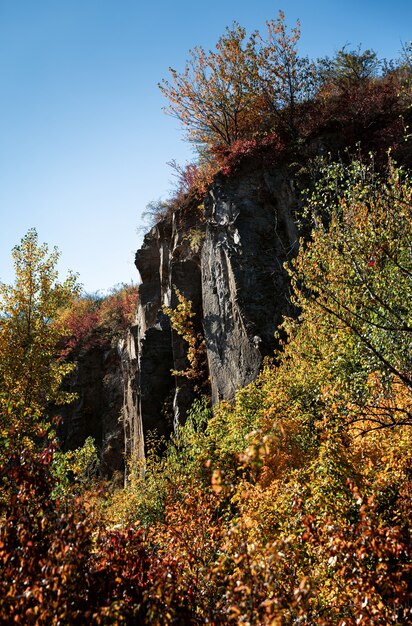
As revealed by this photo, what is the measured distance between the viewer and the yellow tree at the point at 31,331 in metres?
16.6

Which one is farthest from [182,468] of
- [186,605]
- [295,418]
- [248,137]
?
[248,137]

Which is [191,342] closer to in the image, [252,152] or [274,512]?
[252,152]

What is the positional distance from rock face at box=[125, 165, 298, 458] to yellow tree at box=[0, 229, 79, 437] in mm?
7069

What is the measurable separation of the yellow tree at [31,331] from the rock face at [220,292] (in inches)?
278

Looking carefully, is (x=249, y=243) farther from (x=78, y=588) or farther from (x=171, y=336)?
(x=78, y=588)

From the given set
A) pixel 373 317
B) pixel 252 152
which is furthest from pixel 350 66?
pixel 373 317

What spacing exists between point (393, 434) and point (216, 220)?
16.6 meters

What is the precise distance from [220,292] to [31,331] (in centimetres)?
915

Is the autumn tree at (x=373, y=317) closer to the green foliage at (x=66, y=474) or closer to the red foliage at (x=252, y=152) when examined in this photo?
the green foliage at (x=66, y=474)

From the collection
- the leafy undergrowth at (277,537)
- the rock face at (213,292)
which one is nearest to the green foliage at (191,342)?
the rock face at (213,292)

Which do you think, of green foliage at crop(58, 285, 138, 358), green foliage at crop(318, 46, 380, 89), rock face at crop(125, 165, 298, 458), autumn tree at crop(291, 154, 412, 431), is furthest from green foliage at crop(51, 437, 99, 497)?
green foliage at crop(318, 46, 380, 89)

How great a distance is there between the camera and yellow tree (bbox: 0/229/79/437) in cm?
1658

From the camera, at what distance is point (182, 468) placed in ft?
52.3

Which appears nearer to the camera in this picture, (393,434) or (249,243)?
(393,434)
